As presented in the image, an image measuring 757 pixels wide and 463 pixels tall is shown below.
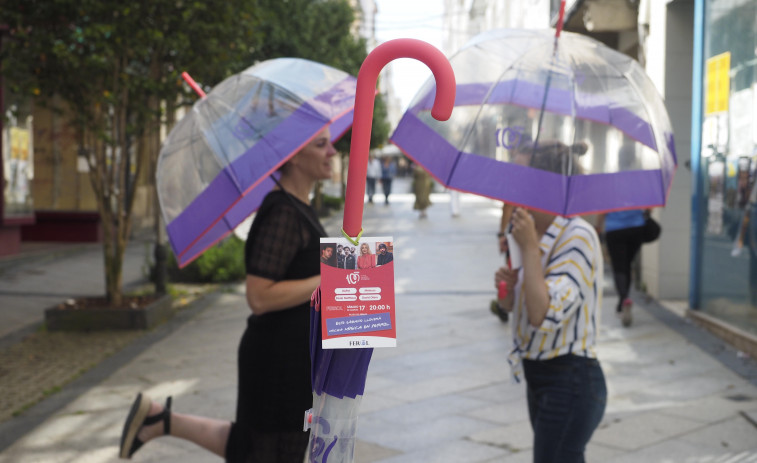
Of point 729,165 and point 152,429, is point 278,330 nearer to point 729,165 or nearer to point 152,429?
point 152,429

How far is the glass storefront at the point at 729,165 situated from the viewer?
768cm

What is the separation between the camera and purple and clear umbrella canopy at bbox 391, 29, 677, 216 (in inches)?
121

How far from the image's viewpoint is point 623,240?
29.6ft

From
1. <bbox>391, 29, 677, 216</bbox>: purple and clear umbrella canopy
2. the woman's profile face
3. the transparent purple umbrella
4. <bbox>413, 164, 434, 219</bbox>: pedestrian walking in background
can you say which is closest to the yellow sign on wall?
<bbox>391, 29, 677, 216</bbox>: purple and clear umbrella canopy

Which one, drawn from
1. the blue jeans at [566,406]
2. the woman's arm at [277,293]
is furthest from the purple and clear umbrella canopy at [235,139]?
the blue jeans at [566,406]

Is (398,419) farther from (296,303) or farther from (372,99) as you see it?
(372,99)

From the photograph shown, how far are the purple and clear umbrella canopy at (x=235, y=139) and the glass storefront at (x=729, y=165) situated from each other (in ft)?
16.8

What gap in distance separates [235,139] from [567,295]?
1.42 metres

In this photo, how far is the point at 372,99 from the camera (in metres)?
1.68

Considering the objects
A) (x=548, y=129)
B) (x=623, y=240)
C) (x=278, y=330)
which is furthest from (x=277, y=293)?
(x=623, y=240)

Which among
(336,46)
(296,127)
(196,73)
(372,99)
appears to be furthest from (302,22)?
(372,99)

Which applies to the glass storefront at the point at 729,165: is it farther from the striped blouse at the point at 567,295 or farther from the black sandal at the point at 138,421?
the black sandal at the point at 138,421

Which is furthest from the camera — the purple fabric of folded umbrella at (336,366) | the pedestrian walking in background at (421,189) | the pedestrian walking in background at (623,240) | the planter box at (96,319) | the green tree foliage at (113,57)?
the pedestrian walking in background at (421,189)

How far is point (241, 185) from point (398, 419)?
2835 millimetres
